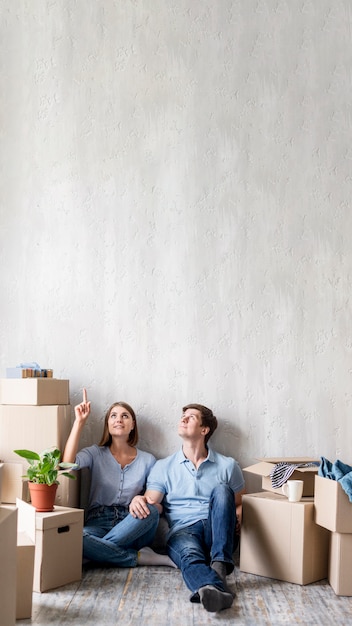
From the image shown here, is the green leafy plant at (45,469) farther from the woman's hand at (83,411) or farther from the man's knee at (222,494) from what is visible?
the man's knee at (222,494)

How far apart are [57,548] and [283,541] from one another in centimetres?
103

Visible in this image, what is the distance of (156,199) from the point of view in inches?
163

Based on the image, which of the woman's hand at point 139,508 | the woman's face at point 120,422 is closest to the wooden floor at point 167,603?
the woman's hand at point 139,508

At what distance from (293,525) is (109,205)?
1982 millimetres

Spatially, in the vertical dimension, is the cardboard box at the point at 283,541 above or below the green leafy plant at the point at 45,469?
below

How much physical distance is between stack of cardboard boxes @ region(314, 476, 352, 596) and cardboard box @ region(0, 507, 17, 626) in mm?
1505

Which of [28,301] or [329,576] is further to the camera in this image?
[28,301]

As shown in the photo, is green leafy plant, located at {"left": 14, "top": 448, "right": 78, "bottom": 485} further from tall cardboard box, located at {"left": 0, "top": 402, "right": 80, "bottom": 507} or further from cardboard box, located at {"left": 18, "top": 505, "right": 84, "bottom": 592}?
tall cardboard box, located at {"left": 0, "top": 402, "right": 80, "bottom": 507}

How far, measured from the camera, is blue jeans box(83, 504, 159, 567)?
344 centimetres

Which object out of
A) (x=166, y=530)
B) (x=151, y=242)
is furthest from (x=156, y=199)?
(x=166, y=530)

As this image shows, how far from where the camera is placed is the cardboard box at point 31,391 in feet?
12.1

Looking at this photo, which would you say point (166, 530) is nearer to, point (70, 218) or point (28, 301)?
point (28, 301)

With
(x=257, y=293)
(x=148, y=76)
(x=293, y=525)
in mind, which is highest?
(x=148, y=76)

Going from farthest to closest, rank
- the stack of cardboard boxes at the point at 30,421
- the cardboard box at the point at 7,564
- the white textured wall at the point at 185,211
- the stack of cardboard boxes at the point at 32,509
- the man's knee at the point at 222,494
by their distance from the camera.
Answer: the white textured wall at the point at 185,211
the stack of cardboard boxes at the point at 30,421
the man's knee at the point at 222,494
the stack of cardboard boxes at the point at 32,509
the cardboard box at the point at 7,564
